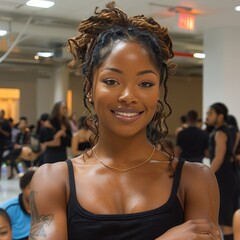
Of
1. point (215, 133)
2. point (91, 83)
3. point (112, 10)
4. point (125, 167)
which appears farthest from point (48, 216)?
point (215, 133)

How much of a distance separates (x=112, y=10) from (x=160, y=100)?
0.24m

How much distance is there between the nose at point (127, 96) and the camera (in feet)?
3.11

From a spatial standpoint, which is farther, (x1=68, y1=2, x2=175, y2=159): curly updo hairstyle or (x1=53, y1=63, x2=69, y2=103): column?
(x1=53, y1=63, x2=69, y2=103): column

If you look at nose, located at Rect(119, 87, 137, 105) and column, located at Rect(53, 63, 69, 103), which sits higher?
column, located at Rect(53, 63, 69, 103)

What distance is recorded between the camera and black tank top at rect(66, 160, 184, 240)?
94 centimetres

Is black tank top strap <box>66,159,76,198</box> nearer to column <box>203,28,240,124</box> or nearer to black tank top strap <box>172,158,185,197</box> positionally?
black tank top strap <box>172,158,185,197</box>

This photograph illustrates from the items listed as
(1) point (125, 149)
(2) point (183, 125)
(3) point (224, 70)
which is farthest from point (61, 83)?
(1) point (125, 149)

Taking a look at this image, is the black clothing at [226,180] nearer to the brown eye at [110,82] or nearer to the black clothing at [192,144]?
the black clothing at [192,144]

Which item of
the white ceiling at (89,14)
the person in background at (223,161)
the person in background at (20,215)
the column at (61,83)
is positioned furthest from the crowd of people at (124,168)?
the column at (61,83)

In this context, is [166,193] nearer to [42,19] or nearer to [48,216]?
[48,216]

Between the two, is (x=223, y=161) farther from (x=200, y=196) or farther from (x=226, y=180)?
(x=200, y=196)

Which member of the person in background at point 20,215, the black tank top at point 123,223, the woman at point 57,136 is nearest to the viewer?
the black tank top at point 123,223

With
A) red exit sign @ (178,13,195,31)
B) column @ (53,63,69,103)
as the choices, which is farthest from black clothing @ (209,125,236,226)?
column @ (53,63,69,103)

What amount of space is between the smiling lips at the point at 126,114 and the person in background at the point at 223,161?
3.50 meters
